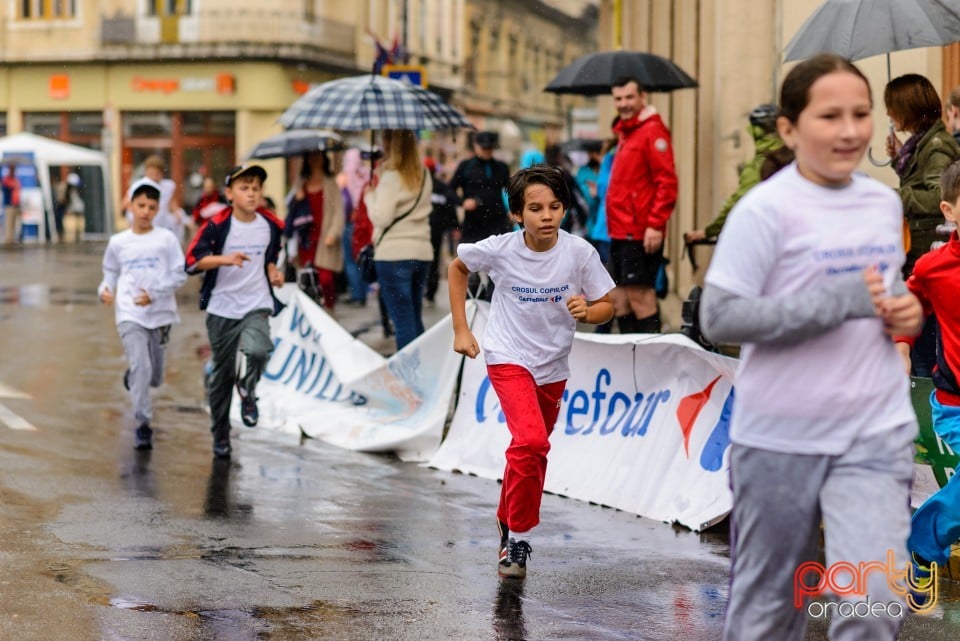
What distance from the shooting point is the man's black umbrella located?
513 inches

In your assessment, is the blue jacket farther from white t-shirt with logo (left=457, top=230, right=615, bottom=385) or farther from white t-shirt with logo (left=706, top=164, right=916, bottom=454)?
white t-shirt with logo (left=706, top=164, right=916, bottom=454)

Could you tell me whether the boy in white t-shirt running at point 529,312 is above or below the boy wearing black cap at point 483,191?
below

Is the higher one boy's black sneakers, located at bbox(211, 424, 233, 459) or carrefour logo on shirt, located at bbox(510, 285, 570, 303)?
carrefour logo on shirt, located at bbox(510, 285, 570, 303)

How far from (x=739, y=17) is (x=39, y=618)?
1037 centimetres

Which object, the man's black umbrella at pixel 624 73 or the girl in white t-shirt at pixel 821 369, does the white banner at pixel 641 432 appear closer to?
the girl in white t-shirt at pixel 821 369

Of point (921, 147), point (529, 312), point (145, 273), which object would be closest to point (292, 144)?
point (145, 273)

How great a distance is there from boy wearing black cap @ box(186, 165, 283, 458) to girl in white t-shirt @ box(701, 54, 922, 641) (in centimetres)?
577

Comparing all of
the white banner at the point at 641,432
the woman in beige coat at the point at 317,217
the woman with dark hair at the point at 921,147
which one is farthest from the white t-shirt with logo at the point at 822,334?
the woman in beige coat at the point at 317,217

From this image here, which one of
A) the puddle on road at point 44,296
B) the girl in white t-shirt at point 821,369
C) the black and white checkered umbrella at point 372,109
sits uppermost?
the black and white checkered umbrella at point 372,109

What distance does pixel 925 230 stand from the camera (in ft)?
27.4

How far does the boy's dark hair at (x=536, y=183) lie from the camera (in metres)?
6.52

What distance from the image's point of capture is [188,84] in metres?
49.2

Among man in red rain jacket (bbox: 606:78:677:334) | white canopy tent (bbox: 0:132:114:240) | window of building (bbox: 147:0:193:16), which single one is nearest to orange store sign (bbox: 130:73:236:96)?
window of building (bbox: 147:0:193:16)

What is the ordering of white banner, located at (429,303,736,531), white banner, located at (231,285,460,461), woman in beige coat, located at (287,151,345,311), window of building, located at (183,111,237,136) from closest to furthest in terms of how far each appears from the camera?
white banner, located at (429,303,736,531)
white banner, located at (231,285,460,461)
woman in beige coat, located at (287,151,345,311)
window of building, located at (183,111,237,136)
